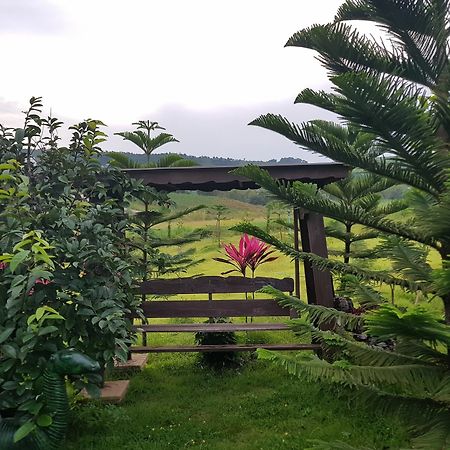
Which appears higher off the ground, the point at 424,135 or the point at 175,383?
the point at 424,135

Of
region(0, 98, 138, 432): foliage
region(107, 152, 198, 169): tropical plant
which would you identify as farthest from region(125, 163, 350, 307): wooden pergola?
region(107, 152, 198, 169): tropical plant

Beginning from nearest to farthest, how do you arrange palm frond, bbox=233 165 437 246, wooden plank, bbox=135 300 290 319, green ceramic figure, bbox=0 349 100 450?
palm frond, bbox=233 165 437 246
green ceramic figure, bbox=0 349 100 450
wooden plank, bbox=135 300 290 319

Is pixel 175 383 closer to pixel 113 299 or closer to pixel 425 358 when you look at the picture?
pixel 113 299

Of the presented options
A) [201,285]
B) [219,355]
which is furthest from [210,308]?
[219,355]

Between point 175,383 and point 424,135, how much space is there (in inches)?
158

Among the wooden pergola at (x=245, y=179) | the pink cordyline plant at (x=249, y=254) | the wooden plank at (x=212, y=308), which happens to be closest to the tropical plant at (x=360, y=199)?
the pink cordyline plant at (x=249, y=254)

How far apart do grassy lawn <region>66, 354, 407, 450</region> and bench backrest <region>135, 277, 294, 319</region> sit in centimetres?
69

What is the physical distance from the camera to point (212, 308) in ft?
17.0

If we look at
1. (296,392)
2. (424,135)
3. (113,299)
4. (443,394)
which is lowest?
(296,392)

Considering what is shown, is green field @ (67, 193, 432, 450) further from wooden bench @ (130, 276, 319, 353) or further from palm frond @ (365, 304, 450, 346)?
palm frond @ (365, 304, 450, 346)

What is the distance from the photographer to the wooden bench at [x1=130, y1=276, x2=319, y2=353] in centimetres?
482

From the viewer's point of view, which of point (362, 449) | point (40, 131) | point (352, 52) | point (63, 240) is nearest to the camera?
point (362, 449)

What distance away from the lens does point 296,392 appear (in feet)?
15.1

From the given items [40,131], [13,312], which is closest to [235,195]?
[40,131]
